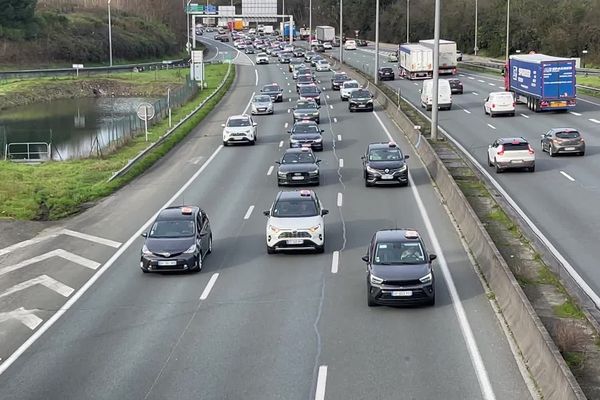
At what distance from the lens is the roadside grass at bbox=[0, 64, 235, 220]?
1356 inches

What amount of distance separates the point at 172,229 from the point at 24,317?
212 inches

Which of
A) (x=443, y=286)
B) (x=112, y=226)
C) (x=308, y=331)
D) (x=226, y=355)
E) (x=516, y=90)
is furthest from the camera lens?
(x=516, y=90)

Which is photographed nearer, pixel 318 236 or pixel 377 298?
pixel 377 298

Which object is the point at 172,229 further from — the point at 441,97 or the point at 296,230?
the point at 441,97

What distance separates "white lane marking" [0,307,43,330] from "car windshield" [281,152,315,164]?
59.7 feet

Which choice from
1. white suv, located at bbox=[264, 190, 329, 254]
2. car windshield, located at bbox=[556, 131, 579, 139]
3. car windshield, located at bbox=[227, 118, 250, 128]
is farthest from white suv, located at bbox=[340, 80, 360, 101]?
white suv, located at bbox=[264, 190, 329, 254]

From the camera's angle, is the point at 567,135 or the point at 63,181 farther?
the point at 567,135

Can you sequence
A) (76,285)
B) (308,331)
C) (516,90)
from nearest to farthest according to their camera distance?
(308,331)
(76,285)
(516,90)

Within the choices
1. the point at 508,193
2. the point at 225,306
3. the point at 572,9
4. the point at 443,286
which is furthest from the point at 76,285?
the point at 572,9

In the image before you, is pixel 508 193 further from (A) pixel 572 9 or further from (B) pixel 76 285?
(A) pixel 572 9

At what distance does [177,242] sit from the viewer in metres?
24.7

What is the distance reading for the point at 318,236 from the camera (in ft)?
85.7

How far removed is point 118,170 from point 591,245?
23.0m

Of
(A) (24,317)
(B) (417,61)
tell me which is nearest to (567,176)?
(A) (24,317)
